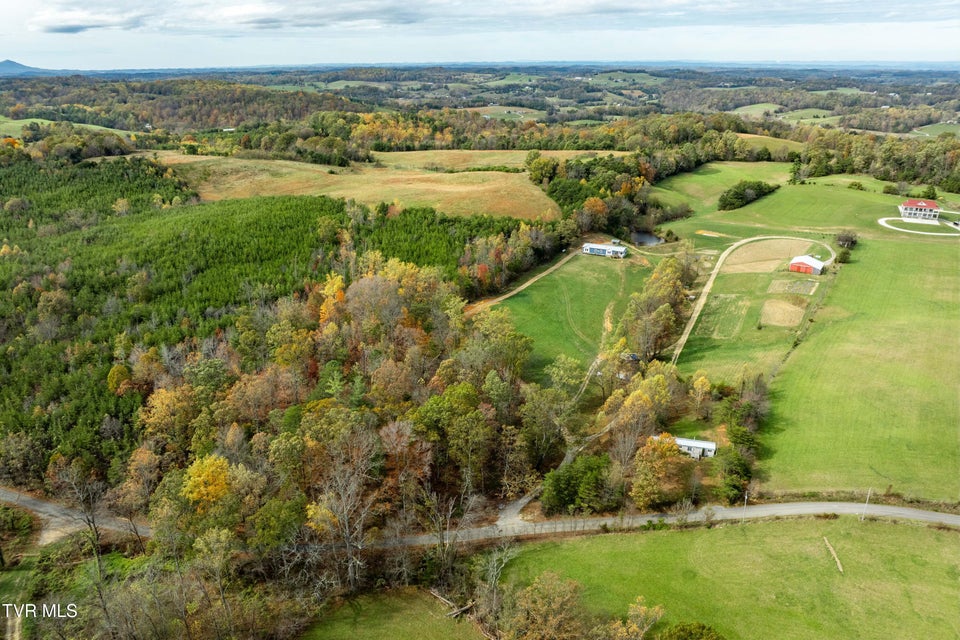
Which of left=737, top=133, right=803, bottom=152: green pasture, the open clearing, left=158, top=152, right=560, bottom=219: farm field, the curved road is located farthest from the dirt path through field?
left=737, top=133, right=803, bottom=152: green pasture

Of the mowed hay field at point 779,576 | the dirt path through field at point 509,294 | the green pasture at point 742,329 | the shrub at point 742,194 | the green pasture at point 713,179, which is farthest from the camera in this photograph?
the green pasture at point 713,179

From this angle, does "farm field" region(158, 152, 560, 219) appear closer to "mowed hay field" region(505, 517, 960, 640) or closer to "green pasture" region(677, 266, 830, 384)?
"green pasture" region(677, 266, 830, 384)

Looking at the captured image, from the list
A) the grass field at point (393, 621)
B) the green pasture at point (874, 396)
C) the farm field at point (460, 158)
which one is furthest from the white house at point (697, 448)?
the farm field at point (460, 158)

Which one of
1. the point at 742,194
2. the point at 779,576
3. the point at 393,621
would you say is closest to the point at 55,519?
the point at 393,621

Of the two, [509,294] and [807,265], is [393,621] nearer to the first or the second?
[509,294]

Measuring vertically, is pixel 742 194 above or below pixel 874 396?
above

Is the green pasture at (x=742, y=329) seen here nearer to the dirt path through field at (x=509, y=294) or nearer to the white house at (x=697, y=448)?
the white house at (x=697, y=448)

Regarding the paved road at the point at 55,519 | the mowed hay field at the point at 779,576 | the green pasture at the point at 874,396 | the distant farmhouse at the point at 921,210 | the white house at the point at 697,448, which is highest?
the distant farmhouse at the point at 921,210
